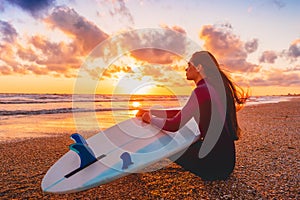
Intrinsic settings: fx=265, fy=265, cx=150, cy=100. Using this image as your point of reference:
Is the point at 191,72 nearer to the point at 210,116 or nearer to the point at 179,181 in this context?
the point at 210,116

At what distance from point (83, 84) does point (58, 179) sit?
307 cm

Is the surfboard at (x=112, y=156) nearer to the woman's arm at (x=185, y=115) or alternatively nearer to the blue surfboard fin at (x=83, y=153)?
the blue surfboard fin at (x=83, y=153)

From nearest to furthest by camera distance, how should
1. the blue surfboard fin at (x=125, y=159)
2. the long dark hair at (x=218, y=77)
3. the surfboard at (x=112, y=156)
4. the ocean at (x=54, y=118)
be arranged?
the surfboard at (x=112, y=156), the blue surfboard fin at (x=125, y=159), the long dark hair at (x=218, y=77), the ocean at (x=54, y=118)

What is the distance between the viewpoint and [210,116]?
2.73 metres

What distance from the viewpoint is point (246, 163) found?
3.97 meters

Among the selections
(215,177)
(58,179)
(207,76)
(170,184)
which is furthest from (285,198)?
(58,179)

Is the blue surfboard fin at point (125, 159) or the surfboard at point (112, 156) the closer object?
the surfboard at point (112, 156)

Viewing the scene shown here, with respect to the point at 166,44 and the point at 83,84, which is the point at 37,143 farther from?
the point at 166,44

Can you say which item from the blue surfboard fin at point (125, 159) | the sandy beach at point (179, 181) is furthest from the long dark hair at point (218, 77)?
Result: the blue surfboard fin at point (125, 159)

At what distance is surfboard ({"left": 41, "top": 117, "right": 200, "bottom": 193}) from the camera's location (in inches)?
98.6

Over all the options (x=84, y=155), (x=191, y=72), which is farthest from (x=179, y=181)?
(x=191, y=72)

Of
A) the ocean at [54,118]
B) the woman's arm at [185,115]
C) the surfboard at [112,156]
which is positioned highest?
the woman's arm at [185,115]

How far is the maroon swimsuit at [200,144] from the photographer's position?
266cm

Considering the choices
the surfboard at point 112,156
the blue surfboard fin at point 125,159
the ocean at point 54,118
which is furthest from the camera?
the ocean at point 54,118
